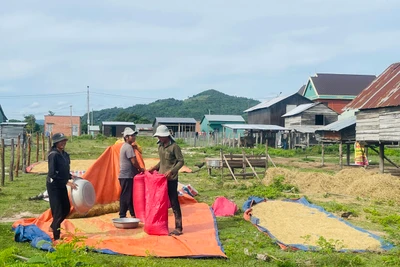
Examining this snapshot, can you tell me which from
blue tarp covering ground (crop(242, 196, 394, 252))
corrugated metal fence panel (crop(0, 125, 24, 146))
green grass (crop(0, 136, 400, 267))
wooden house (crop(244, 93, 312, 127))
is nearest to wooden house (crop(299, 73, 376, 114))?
wooden house (crop(244, 93, 312, 127))

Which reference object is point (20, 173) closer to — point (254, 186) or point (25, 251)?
point (254, 186)

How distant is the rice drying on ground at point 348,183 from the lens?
42.5 ft

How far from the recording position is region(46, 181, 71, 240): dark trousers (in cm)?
708

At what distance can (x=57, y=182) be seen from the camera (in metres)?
7.11

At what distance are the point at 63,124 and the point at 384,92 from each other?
62541 mm

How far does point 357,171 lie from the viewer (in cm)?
1529

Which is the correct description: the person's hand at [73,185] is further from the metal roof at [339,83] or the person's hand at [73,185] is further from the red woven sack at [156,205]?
the metal roof at [339,83]

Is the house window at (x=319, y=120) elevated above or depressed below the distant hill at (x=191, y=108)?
below

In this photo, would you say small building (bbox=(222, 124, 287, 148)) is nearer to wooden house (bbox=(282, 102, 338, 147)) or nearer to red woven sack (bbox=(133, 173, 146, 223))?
wooden house (bbox=(282, 102, 338, 147))

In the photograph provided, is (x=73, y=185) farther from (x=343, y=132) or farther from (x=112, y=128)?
(x=112, y=128)

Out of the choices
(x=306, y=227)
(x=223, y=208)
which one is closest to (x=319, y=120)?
(x=223, y=208)

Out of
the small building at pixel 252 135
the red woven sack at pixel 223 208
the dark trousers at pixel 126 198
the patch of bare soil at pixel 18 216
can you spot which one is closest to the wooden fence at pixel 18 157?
the patch of bare soil at pixel 18 216

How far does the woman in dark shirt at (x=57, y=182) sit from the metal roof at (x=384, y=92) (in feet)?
43.6

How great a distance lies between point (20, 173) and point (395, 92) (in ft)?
49.5
